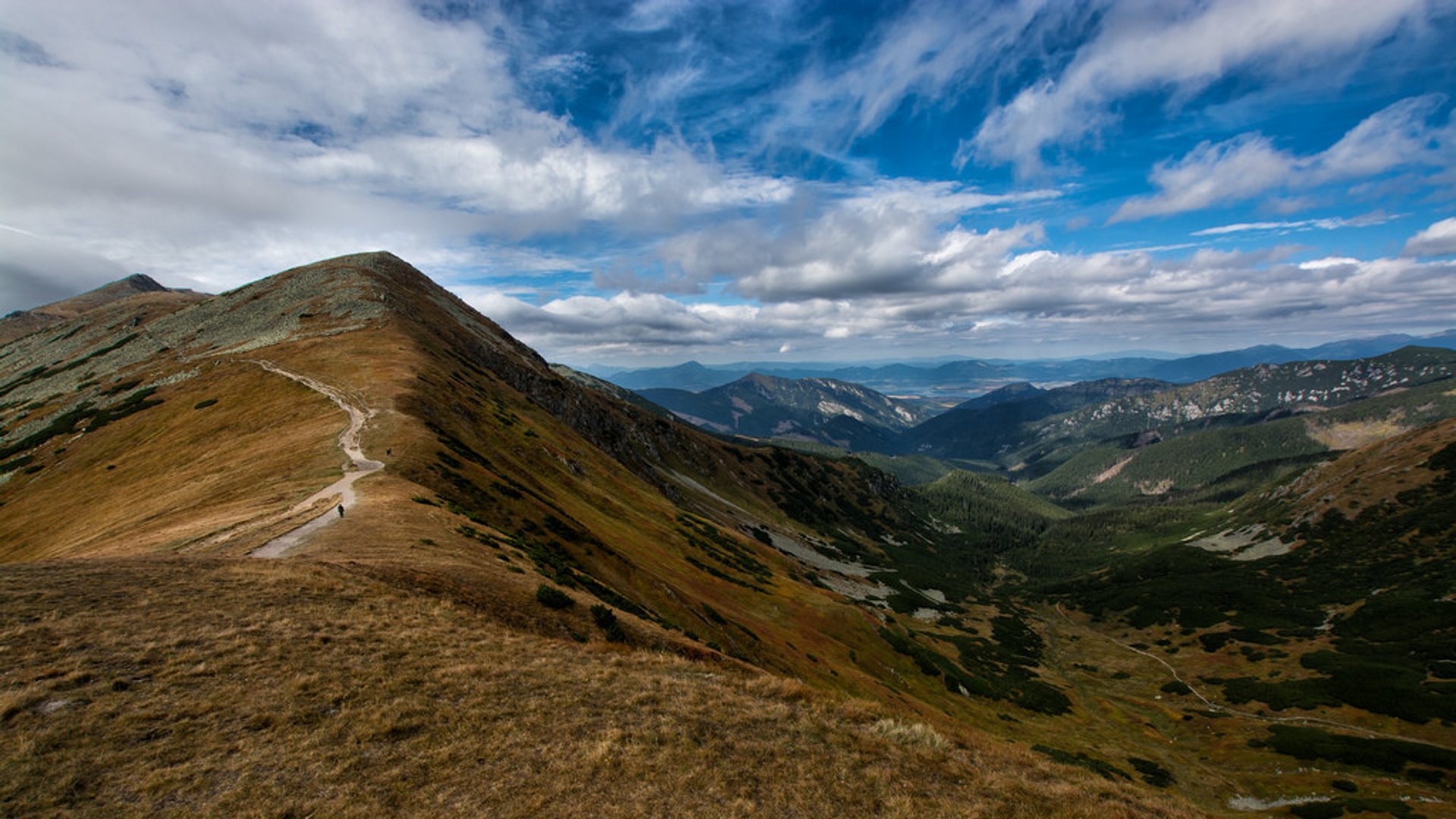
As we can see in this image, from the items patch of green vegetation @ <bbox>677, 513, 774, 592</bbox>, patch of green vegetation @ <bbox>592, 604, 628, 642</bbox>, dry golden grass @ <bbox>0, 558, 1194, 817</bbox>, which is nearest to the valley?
dry golden grass @ <bbox>0, 558, 1194, 817</bbox>

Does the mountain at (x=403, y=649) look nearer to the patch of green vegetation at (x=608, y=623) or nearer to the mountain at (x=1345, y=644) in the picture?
the patch of green vegetation at (x=608, y=623)

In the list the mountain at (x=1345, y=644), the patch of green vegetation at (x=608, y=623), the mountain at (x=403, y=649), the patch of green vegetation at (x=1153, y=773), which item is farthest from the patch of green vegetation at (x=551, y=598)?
the mountain at (x=1345, y=644)

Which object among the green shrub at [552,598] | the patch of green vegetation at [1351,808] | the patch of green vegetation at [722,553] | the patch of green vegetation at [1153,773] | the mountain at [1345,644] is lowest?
the mountain at [1345,644]

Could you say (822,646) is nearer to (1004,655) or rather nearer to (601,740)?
(601,740)

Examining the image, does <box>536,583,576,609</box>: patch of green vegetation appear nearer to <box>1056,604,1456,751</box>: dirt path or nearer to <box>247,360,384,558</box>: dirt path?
<box>247,360,384,558</box>: dirt path

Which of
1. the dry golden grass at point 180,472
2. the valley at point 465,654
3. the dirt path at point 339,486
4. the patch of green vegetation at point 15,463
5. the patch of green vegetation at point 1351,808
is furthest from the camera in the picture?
the patch of green vegetation at point 15,463

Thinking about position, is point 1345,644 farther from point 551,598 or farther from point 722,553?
point 551,598

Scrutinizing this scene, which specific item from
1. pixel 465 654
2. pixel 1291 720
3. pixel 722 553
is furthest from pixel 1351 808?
pixel 465 654
